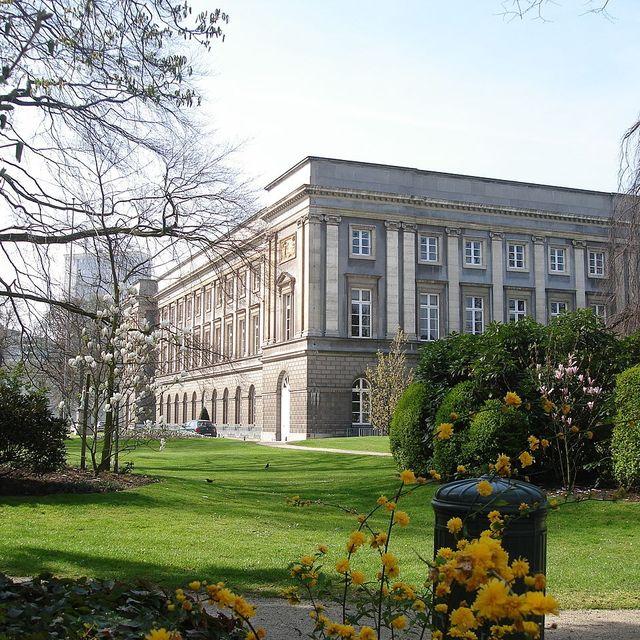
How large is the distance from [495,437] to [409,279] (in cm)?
3710

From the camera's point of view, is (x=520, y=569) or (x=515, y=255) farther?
(x=515, y=255)

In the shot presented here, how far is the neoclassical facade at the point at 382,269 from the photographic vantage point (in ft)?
163

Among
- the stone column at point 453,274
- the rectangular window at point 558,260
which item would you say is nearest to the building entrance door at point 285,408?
the stone column at point 453,274

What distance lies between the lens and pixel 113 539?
10844mm

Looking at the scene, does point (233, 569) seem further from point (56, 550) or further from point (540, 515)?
point (540, 515)

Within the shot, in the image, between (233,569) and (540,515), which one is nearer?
(540,515)

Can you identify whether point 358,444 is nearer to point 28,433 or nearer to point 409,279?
point 409,279

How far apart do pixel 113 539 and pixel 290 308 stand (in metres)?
42.1

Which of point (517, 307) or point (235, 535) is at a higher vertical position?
point (517, 307)

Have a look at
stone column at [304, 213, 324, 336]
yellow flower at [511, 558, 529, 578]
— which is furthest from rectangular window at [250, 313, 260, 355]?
yellow flower at [511, 558, 529, 578]

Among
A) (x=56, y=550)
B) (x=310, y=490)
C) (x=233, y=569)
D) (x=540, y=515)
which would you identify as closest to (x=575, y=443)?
(x=310, y=490)

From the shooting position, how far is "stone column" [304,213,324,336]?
49.6 metres

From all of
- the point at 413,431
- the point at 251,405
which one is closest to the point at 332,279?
the point at 251,405

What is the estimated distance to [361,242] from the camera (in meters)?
51.4
